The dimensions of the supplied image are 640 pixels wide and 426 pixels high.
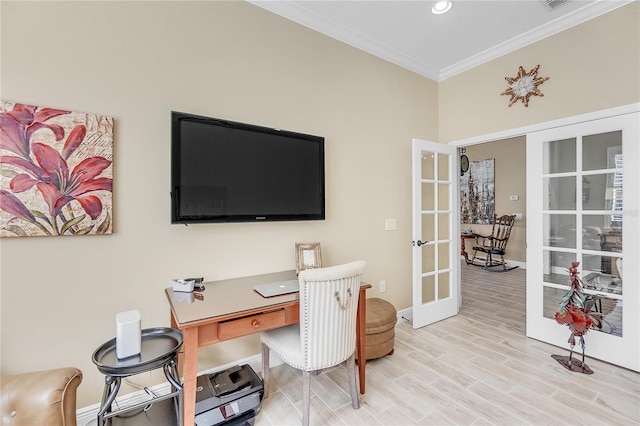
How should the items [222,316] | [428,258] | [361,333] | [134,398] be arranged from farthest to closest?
[428,258], [361,333], [134,398], [222,316]

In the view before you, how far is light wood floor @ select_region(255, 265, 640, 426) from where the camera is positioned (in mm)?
1820

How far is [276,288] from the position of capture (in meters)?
1.93

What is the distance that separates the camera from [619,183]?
2.41m

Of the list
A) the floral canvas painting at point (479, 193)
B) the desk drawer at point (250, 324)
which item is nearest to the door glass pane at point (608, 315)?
the desk drawer at point (250, 324)

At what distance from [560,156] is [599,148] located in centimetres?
27

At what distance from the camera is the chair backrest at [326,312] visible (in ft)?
5.35

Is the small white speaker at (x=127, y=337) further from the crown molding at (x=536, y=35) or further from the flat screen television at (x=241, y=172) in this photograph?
the crown molding at (x=536, y=35)

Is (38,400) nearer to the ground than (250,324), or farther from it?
nearer to the ground

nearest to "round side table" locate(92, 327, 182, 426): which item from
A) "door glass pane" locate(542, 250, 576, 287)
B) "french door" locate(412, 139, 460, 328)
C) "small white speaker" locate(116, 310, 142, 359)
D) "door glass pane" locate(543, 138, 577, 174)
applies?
"small white speaker" locate(116, 310, 142, 359)

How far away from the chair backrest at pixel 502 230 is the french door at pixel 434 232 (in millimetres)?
3274

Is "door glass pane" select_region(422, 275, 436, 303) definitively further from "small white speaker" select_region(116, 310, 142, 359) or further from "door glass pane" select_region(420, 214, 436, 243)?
"small white speaker" select_region(116, 310, 142, 359)

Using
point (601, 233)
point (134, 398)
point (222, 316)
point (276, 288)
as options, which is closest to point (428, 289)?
point (601, 233)

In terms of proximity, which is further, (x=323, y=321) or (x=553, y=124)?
(x=553, y=124)

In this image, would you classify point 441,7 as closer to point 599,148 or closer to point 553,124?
point 553,124
